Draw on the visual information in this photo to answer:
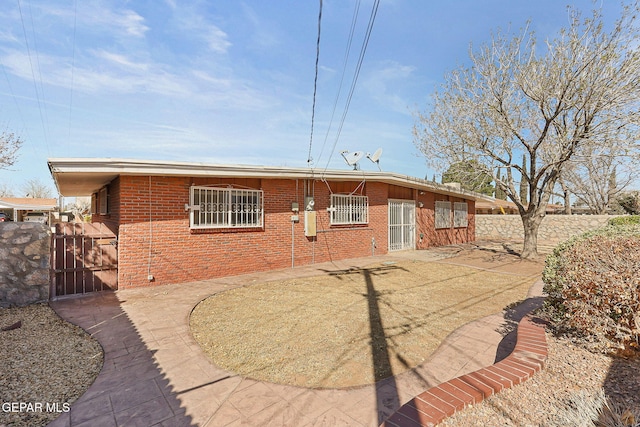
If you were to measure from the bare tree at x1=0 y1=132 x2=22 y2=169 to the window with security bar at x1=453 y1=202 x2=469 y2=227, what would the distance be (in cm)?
2135

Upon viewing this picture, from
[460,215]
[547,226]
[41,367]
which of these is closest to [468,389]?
[41,367]

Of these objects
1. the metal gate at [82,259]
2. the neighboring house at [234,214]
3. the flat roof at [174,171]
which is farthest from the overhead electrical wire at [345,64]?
the metal gate at [82,259]

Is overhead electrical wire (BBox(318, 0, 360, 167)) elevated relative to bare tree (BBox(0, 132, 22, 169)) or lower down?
elevated

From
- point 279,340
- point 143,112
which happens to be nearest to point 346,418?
point 279,340

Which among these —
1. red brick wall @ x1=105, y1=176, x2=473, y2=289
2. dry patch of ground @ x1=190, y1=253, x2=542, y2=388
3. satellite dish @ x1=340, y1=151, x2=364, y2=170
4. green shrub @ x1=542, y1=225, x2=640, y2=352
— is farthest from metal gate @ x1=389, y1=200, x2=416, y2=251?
green shrub @ x1=542, y1=225, x2=640, y2=352

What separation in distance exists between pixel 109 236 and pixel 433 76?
12.2 metres

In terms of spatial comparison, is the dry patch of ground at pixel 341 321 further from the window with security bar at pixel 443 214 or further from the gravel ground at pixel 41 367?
the window with security bar at pixel 443 214

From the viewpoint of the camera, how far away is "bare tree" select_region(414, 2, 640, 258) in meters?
7.69

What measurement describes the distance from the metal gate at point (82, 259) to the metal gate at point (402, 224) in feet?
32.9

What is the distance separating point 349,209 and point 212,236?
5.34 m

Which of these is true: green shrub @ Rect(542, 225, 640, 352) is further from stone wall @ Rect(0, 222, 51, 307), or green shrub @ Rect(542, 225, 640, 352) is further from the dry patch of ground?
stone wall @ Rect(0, 222, 51, 307)

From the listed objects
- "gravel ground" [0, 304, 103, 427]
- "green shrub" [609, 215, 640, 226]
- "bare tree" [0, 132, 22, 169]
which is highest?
"bare tree" [0, 132, 22, 169]

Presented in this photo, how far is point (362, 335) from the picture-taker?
4227 millimetres

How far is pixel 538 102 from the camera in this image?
8.81 metres
